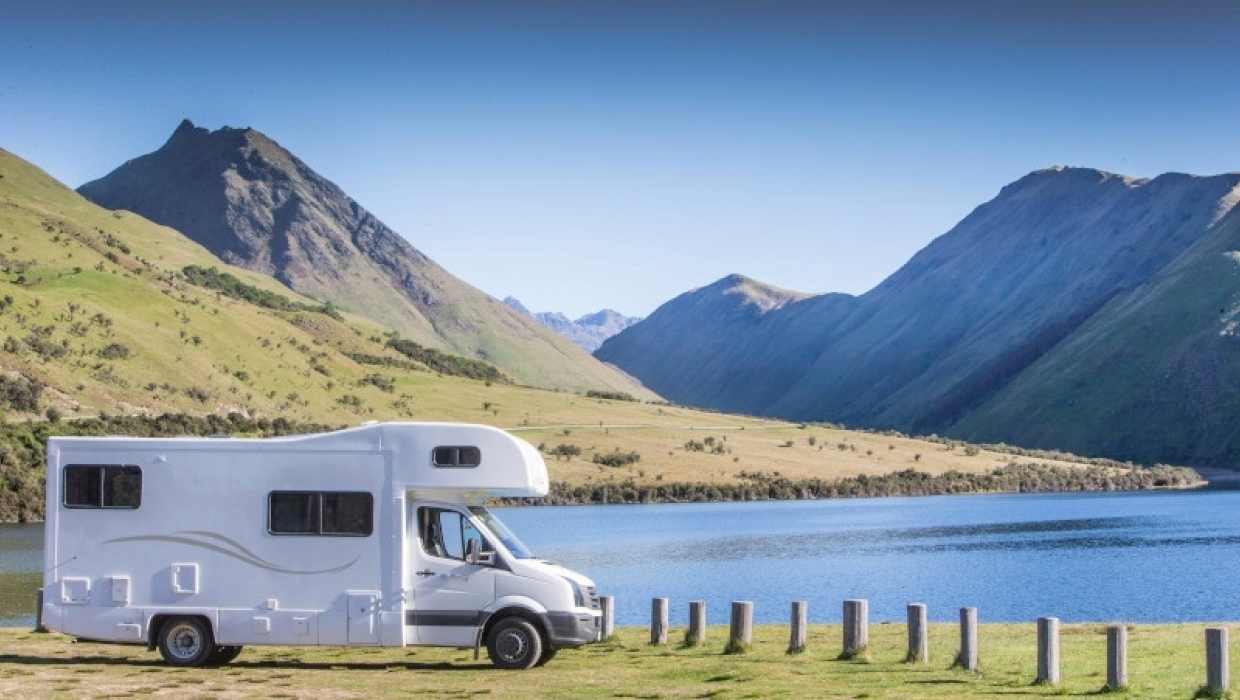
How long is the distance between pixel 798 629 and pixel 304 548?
9671 millimetres

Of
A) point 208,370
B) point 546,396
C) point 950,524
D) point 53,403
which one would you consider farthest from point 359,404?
point 950,524

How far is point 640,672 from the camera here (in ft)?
93.5

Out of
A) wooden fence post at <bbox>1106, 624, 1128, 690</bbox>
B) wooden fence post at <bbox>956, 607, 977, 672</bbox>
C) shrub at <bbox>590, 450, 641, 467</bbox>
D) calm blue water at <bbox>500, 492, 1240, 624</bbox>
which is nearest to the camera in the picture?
wooden fence post at <bbox>1106, 624, 1128, 690</bbox>

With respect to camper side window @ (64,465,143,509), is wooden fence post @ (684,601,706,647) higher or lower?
lower

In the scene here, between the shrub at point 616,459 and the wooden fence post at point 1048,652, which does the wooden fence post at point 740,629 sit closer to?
the wooden fence post at point 1048,652

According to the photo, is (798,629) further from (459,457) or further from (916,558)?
(916,558)

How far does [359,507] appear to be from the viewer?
29.4 m

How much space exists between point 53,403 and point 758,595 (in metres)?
89.4

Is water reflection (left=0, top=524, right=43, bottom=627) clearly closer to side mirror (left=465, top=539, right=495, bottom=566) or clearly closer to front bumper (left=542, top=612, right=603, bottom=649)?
side mirror (left=465, top=539, right=495, bottom=566)

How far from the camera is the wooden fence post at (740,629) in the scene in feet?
102

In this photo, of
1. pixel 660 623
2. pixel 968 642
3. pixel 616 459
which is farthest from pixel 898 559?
pixel 616 459

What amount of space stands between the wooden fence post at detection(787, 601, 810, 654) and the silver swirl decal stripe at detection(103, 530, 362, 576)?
8512 millimetres

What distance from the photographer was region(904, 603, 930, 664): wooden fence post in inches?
1123

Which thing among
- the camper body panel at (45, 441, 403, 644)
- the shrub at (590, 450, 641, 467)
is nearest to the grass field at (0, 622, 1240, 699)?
the camper body panel at (45, 441, 403, 644)
